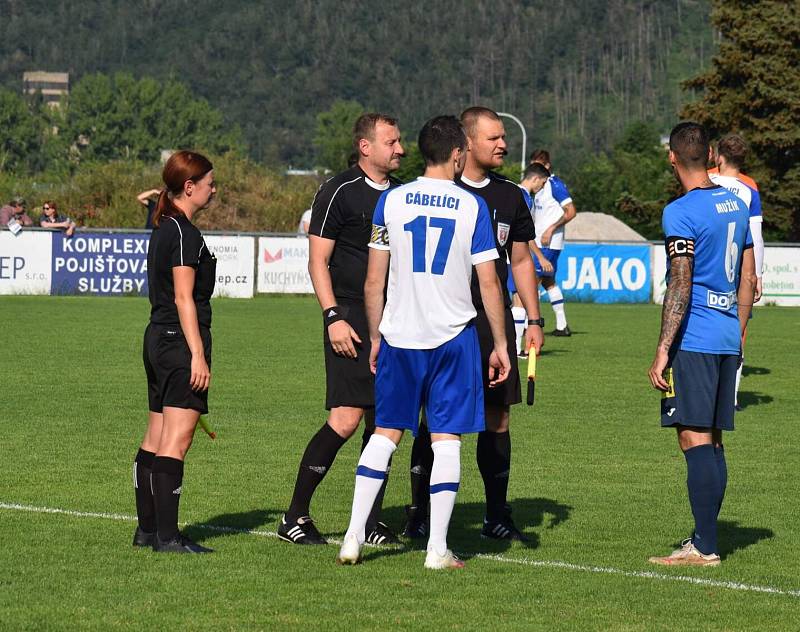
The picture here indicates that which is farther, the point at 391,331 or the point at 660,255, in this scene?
the point at 660,255

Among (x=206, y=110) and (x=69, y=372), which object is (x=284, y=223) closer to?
(x=69, y=372)

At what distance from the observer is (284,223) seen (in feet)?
185

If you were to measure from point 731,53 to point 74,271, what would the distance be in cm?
3284

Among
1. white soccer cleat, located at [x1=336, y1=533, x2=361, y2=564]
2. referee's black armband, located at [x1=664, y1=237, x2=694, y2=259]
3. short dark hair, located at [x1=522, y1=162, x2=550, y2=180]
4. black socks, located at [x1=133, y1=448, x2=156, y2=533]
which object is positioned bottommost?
white soccer cleat, located at [x1=336, y1=533, x2=361, y2=564]

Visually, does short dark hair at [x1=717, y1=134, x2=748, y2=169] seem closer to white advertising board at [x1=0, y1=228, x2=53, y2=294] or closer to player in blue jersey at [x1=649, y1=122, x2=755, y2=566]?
player in blue jersey at [x1=649, y1=122, x2=755, y2=566]

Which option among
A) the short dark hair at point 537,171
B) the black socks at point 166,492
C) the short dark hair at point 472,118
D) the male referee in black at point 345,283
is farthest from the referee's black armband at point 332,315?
the short dark hair at point 537,171

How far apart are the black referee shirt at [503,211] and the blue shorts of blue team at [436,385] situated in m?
0.85

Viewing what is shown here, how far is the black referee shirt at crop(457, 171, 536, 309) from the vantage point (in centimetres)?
738

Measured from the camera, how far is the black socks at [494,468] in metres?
7.50

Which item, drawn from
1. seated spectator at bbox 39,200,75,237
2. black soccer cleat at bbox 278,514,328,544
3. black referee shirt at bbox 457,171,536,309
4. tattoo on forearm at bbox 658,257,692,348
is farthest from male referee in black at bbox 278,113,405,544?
seated spectator at bbox 39,200,75,237

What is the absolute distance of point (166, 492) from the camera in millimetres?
6887

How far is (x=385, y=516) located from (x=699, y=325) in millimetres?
2196

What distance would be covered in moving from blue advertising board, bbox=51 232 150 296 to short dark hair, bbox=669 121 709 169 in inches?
868

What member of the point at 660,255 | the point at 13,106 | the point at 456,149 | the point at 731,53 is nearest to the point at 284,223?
the point at 731,53
